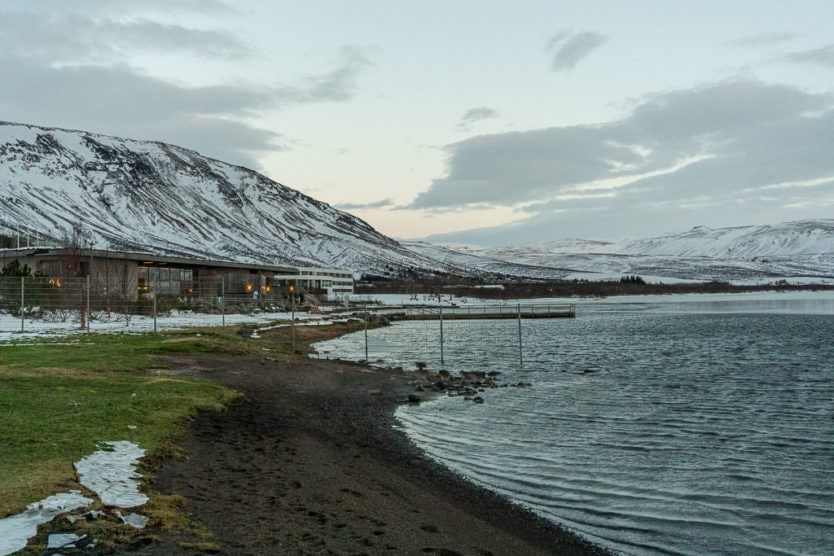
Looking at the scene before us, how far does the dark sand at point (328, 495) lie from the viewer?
8180 millimetres

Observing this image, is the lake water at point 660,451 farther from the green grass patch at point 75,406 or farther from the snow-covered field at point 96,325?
the snow-covered field at point 96,325

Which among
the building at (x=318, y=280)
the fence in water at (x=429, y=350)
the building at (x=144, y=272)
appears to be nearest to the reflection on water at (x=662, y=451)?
the fence in water at (x=429, y=350)

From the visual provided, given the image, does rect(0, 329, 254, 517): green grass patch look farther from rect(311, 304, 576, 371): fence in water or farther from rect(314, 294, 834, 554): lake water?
rect(311, 304, 576, 371): fence in water

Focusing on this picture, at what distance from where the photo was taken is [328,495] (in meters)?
10.1

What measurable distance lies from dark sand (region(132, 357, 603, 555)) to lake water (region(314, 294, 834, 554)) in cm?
89

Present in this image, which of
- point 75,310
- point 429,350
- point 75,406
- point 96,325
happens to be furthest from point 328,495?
point 75,310

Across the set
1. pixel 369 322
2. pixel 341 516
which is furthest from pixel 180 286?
pixel 341 516

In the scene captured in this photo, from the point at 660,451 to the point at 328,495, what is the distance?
8522 millimetres

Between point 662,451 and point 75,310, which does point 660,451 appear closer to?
point 662,451

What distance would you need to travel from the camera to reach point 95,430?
1145cm

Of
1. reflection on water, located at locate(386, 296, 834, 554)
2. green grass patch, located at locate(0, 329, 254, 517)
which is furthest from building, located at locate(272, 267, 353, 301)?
reflection on water, located at locate(386, 296, 834, 554)

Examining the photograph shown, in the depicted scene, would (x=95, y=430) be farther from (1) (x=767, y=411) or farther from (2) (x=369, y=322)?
(2) (x=369, y=322)

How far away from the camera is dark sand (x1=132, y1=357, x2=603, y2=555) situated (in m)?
8.18

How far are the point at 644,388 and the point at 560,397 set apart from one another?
4.69 m
